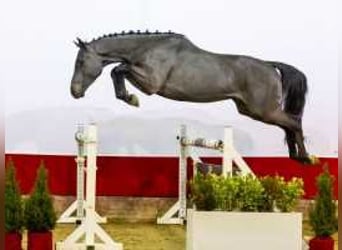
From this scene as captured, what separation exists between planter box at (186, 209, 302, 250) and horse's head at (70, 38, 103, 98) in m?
0.54

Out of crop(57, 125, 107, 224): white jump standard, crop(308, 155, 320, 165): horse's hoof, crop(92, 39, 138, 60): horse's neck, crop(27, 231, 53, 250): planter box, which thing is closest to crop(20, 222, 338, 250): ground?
crop(57, 125, 107, 224): white jump standard

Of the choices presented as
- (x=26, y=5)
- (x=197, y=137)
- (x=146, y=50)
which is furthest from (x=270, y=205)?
(x=26, y=5)

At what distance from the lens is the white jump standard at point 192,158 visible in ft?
8.49

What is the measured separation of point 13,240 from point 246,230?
78cm

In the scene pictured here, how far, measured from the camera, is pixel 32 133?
2648mm

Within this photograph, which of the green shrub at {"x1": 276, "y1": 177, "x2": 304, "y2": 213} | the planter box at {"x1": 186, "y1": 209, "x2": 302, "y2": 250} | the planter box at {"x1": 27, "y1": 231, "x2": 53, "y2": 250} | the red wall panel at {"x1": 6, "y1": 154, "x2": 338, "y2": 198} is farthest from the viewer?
the red wall panel at {"x1": 6, "y1": 154, "x2": 338, "y2": 198}

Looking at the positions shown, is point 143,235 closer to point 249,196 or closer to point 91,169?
point 91,169

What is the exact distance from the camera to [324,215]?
2.60 metres

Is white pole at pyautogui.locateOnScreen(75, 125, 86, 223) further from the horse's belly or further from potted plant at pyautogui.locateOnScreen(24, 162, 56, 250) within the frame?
the horse's belly

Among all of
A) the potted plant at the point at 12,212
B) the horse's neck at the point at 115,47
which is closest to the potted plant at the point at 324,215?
the horse's neck at the point at 115,47

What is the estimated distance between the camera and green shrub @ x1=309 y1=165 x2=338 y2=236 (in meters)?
2.58

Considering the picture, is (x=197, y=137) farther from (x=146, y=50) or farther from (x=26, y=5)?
(x=26, y=5)

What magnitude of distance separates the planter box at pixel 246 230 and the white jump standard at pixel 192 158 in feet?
0.78

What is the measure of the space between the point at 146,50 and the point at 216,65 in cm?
24
